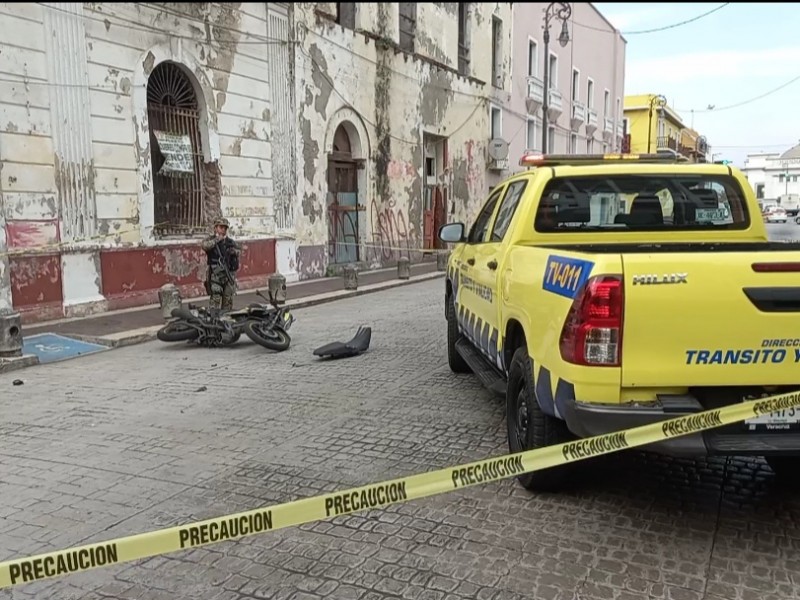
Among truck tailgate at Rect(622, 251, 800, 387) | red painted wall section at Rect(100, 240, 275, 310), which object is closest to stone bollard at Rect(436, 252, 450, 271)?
red painted wall section at Rect(100, 240, 275, 310)

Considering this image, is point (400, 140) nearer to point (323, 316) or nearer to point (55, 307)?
point (323, 316)

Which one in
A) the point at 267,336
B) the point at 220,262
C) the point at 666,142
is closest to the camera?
the point at 267,336

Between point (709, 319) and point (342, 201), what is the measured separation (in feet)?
54.7

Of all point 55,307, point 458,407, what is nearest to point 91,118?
point 55,307

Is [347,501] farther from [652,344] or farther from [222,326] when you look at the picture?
[222,326]

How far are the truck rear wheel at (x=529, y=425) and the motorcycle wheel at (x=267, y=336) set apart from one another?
15.9ft

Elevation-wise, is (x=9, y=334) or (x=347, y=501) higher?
(x=347, y=501)

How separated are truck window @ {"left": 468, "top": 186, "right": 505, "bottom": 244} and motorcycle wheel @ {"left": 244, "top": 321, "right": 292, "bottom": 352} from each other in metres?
3.36

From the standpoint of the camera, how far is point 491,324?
17.1 feet

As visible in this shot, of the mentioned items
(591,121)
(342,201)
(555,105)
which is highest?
(591,121)

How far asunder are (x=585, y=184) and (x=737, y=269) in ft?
6.60

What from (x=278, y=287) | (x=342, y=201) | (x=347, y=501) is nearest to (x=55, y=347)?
(x=278, y=287)

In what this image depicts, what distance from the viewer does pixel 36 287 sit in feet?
34.9

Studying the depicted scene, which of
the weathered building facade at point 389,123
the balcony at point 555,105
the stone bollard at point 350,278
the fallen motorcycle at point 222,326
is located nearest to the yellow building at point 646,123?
the balcony at point 555,105
